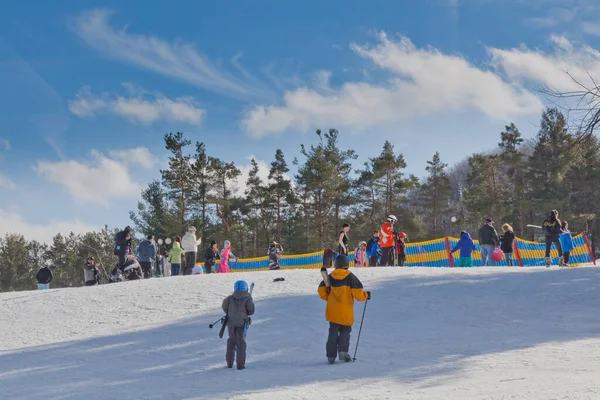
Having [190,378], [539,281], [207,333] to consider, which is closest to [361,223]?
[539,281]

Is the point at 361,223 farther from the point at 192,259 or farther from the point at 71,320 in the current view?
the point at 71,320

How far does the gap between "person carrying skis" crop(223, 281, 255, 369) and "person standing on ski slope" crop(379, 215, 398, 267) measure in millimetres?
10285

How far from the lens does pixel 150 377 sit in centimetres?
1017

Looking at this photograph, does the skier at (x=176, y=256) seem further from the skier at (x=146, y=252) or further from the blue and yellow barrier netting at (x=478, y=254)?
the blue and yellow barrier netting at (x=478, y=254)

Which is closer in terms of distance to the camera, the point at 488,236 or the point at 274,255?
the point at 488,236

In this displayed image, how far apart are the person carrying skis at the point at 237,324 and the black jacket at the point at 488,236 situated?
13.2 m

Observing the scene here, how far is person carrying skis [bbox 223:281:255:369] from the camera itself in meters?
10.4

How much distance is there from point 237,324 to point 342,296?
5.97ft

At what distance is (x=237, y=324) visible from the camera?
34.6ft

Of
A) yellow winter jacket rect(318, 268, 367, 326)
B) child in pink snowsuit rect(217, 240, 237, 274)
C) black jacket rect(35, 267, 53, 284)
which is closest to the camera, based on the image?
yellow winter jacket rect(318, 268, 367, 326)

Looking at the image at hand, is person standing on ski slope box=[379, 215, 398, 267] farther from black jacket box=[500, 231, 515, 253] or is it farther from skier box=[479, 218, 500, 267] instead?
black jacket box=[500, 231, 515, 253]

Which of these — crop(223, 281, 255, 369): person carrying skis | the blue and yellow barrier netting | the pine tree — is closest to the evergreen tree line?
the pine tree

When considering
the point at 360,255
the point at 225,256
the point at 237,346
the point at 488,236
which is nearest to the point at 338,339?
the point at 237,346

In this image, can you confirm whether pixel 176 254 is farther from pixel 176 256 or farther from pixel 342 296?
pixel 342 296
